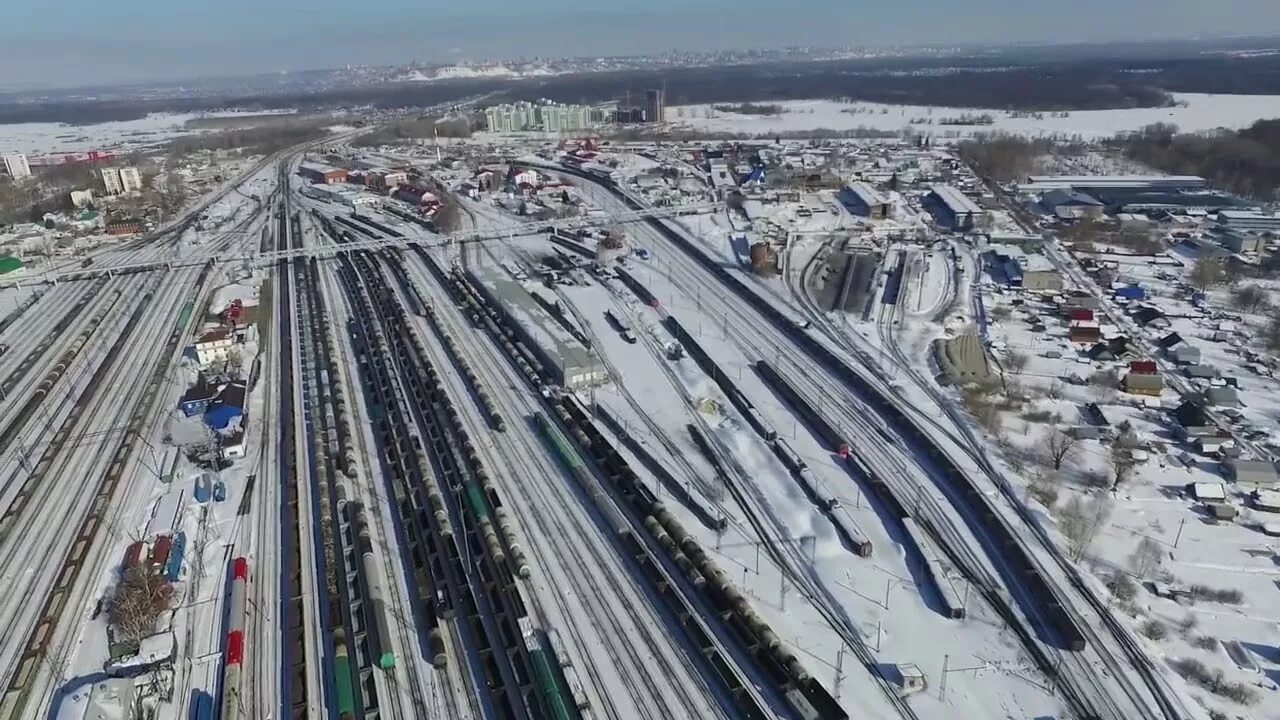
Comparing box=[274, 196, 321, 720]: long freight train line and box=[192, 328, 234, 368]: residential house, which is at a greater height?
box=[192, 328, 234, 368]: residential house

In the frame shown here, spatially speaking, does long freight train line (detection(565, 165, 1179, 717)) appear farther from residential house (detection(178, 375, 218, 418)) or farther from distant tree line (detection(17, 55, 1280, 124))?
distant tree line (detection(17, 55, 1280, 124))

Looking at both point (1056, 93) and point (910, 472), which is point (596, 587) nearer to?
point (910, 472)

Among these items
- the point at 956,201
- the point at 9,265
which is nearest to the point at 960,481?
the point at 956,201

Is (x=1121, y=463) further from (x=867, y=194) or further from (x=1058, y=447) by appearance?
(x=867, y=194)

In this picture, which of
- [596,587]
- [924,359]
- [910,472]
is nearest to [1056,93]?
[924,359]

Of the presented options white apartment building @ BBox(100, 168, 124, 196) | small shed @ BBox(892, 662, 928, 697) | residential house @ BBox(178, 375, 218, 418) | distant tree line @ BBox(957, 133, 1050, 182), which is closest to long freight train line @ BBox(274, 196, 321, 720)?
residential house @ BBox(178, 375, 218, 418)

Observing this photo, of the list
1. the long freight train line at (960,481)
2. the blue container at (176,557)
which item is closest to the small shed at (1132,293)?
the long freight train line at (960,481)
